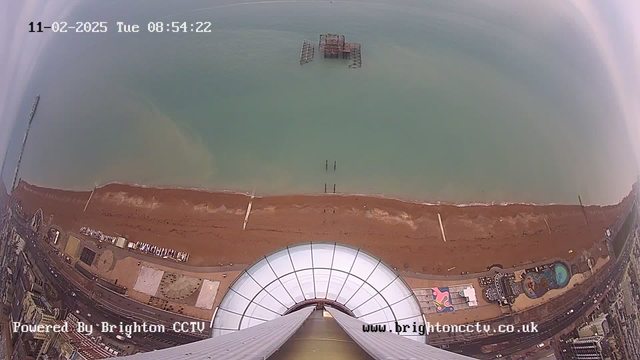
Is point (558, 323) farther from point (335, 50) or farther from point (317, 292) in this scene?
point (335, 50)

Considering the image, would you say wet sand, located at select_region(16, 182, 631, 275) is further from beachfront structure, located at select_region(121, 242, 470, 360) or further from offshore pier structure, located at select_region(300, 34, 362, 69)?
offshore pier structure, located at select_region(300, 34, 362, 69)

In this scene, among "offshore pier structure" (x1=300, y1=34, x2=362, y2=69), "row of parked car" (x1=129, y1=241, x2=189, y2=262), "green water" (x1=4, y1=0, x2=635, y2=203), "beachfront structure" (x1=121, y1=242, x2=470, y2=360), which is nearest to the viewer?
"beachfront structure" (x1=121, y1=242, x2=470, y2=360)

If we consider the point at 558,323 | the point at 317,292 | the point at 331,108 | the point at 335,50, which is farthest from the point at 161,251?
the point at 558,323

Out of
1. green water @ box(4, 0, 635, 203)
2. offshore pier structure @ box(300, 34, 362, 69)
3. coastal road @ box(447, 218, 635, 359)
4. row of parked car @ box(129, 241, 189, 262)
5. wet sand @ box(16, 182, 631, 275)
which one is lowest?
coastal road @ box(447, 218, 635, 359)

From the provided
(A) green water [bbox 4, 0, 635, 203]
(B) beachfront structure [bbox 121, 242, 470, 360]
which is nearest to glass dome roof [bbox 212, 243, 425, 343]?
(B) beachfront structure [bbox 121, 242, 470, 360]

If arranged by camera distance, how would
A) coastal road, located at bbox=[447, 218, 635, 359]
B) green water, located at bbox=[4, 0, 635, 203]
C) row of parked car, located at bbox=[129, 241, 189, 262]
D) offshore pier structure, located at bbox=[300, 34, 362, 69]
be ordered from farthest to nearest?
offshore pier structure, located at bbox=[300, 34, 362, 69]
green water, located at bbox=[4, 0, 635, 203]
row of parked car, located at bbox=[129, 241, 189, 262]
coastal road, located at bbox=[447, 218, 635, 359]

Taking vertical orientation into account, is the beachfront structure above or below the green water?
below

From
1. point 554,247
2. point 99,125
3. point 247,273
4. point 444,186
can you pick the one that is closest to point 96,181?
point 99,125
